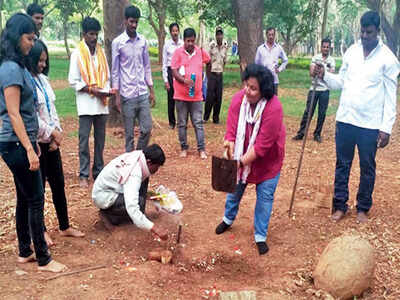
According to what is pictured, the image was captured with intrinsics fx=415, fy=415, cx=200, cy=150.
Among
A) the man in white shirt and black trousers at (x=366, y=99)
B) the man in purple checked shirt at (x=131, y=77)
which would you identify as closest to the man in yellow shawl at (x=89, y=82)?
the man in purple checked shirt at (x=131, y=77)

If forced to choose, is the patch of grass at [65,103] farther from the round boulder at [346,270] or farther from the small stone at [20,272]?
the round boulder at [346,270]

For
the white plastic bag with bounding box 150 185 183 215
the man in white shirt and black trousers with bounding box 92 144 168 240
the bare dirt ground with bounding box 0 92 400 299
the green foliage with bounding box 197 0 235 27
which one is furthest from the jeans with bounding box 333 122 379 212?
the green foliage with bounding box 197 0 235 27

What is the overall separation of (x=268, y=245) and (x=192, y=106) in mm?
3054

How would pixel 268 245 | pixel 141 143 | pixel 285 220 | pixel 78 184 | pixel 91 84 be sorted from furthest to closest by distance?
pixel 141 143
pixel 78 184
pixel 91 84
pixel 285 220
pixel 268 245

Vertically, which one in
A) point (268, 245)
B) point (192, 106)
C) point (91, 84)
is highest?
point (91, 84)

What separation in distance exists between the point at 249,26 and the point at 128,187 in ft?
28.4

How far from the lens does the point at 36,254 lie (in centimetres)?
338

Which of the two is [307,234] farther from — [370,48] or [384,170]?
[384,170]

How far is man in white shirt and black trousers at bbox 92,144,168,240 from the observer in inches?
137

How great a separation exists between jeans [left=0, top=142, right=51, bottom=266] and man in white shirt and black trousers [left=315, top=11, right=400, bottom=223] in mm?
3080

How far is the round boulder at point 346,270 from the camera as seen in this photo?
3363 millimetres

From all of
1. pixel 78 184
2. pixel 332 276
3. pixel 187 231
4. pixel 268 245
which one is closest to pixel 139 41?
pixel 78 184

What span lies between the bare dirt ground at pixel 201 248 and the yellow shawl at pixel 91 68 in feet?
4.60

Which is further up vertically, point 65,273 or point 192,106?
point 192,106
